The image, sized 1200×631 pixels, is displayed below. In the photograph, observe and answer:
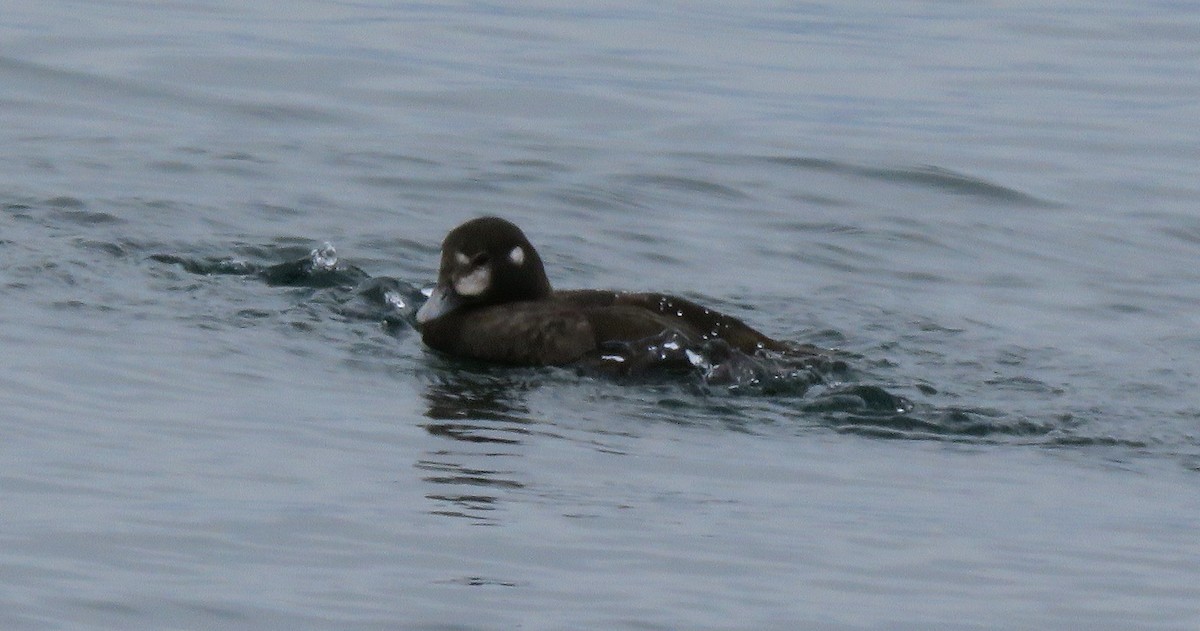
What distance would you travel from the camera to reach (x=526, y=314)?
9984mm

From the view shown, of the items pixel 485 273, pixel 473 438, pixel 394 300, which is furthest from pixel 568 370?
pixel 394 300

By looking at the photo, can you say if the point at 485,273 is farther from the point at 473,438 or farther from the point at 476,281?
the point at 473,438

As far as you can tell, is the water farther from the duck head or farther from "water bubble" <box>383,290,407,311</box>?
the duck head

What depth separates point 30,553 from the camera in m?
6.62

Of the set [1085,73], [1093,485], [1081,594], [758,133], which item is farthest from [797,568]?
[1085,73]

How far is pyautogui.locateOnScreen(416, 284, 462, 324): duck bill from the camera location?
1029 centimetres

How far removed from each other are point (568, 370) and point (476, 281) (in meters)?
0.88

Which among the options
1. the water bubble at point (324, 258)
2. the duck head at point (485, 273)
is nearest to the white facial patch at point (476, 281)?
the duck head at point (485, 273)

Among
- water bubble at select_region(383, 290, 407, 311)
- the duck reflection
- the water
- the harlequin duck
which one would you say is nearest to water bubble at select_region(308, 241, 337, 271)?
the water

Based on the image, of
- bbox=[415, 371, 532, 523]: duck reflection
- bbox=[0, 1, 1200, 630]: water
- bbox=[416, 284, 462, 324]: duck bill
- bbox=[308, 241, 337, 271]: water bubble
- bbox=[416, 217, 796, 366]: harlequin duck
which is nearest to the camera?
bbox=[0, 1, 1200, 630]: water

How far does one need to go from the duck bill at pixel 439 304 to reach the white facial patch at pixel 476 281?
0.20 ft

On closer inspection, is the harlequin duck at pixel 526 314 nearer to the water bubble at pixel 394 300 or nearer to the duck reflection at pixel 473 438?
the duck reflection at pixel 473 438

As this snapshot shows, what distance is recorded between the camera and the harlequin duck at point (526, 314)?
9.69 metres

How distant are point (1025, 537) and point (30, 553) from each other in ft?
10.2
